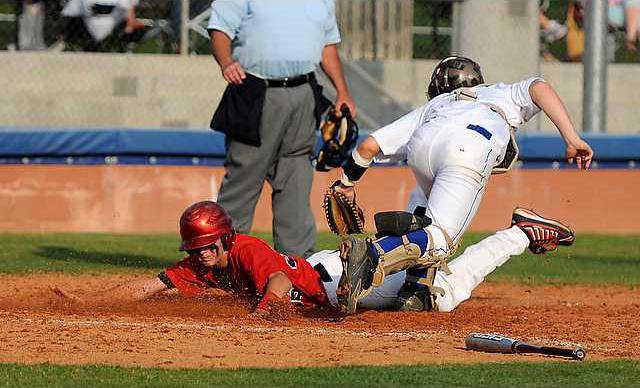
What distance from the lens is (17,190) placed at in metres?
12.4

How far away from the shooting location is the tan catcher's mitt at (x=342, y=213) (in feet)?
24.5

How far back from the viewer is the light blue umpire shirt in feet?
29.4

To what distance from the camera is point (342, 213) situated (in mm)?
7484

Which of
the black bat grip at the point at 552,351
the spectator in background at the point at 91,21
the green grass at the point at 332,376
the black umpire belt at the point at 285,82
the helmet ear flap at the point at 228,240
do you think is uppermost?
the spectator in background at the point at 91,21

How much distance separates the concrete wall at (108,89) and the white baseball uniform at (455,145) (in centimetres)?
738

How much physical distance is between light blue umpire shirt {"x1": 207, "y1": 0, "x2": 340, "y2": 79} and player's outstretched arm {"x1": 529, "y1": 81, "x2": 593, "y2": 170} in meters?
2.26

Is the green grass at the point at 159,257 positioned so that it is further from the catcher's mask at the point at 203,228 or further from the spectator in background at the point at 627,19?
the spectator in background at the point at 627,19

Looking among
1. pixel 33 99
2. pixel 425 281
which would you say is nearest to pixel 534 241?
pixel 425 281

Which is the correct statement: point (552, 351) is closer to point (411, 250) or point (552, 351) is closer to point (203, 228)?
point (411, 250)

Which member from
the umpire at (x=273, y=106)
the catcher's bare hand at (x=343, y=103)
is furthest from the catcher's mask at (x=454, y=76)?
the umpire at (x=273, y=106)

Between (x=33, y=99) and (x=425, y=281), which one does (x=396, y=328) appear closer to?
(x=425, y=281)

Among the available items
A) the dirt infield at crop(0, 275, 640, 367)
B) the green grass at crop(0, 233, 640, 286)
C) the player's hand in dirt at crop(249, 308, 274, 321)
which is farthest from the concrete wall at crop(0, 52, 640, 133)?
the player's hand in dirt at crop(249, 308, 274, 321)

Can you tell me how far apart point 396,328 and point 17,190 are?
6441mm

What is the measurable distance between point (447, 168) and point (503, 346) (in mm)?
1316
